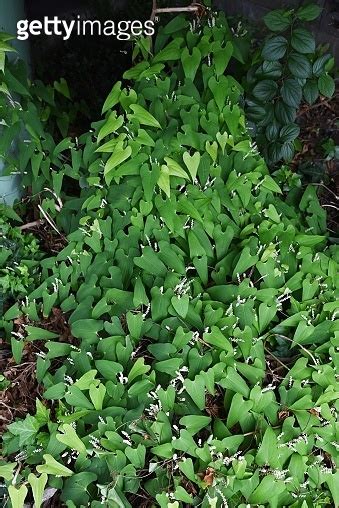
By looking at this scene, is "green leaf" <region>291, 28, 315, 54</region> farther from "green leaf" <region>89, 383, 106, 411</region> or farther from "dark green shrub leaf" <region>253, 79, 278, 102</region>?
"green leaf" <region>89, 383, 106, 411</region>

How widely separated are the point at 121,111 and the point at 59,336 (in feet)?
2.61

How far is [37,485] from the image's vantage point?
1474 millimetres

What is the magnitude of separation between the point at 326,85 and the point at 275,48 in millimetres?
211

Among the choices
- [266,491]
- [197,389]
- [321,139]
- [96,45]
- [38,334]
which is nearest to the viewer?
[266,491]

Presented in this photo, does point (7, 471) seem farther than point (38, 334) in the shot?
No

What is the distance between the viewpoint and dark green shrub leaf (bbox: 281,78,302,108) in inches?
86.8

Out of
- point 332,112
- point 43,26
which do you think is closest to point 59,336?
point 43,26

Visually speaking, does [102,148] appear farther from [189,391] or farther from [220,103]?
[189,391]

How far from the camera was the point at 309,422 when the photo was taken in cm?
154

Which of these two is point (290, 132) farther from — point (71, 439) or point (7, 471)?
point (7, 471)

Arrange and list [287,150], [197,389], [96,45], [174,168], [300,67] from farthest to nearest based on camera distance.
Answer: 1. [96,45]
2. [287,150]
3. [300,67]
4. [174,168]
5. [197,389]

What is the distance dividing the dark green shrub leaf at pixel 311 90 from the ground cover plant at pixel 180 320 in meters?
0.25

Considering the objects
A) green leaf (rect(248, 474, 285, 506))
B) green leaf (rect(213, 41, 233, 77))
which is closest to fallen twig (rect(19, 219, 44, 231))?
green leaf (rect(213, 41, 233, 77))

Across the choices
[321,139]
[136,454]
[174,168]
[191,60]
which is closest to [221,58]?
[191,60]
